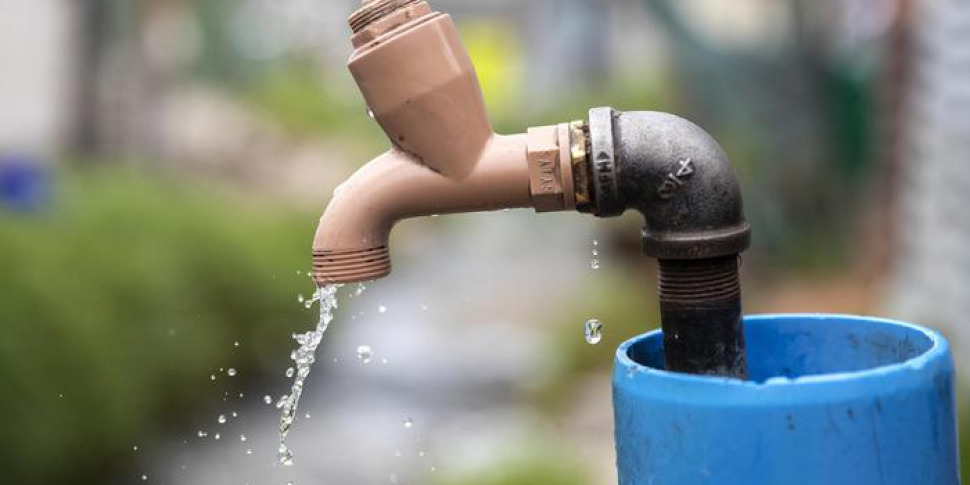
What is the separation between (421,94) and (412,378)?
16.1 feet

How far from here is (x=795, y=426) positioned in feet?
3.67

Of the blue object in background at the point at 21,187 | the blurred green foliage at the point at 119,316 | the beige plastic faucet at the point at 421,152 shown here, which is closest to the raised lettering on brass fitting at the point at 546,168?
the beige plastic faucet at the point at 421,152

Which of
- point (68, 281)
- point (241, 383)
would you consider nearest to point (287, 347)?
point (241, 383)

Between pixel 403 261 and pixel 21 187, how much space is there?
151 inches

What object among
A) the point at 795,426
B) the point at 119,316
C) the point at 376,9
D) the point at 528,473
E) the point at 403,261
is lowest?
the point at 403,261

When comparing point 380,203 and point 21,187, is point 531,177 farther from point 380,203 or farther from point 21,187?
point 21,187

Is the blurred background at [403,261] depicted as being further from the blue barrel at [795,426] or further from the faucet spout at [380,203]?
the blue barrel at [795,426]

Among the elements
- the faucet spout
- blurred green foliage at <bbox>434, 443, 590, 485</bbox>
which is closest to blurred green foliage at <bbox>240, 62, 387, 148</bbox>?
blurred green foliage at <bbox>434, 443, 590, 485</bbox>

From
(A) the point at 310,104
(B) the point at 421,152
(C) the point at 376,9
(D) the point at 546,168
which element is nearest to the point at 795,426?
(D) the point at 546,168

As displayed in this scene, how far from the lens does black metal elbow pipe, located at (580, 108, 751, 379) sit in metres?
1.26

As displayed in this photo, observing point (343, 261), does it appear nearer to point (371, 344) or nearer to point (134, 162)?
point (371, 344)

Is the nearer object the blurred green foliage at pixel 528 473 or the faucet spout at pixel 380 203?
the faucet spout at pixel 380 203

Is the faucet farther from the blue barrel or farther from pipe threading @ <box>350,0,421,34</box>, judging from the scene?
the blue barrel

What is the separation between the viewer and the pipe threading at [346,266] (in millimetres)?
1324
